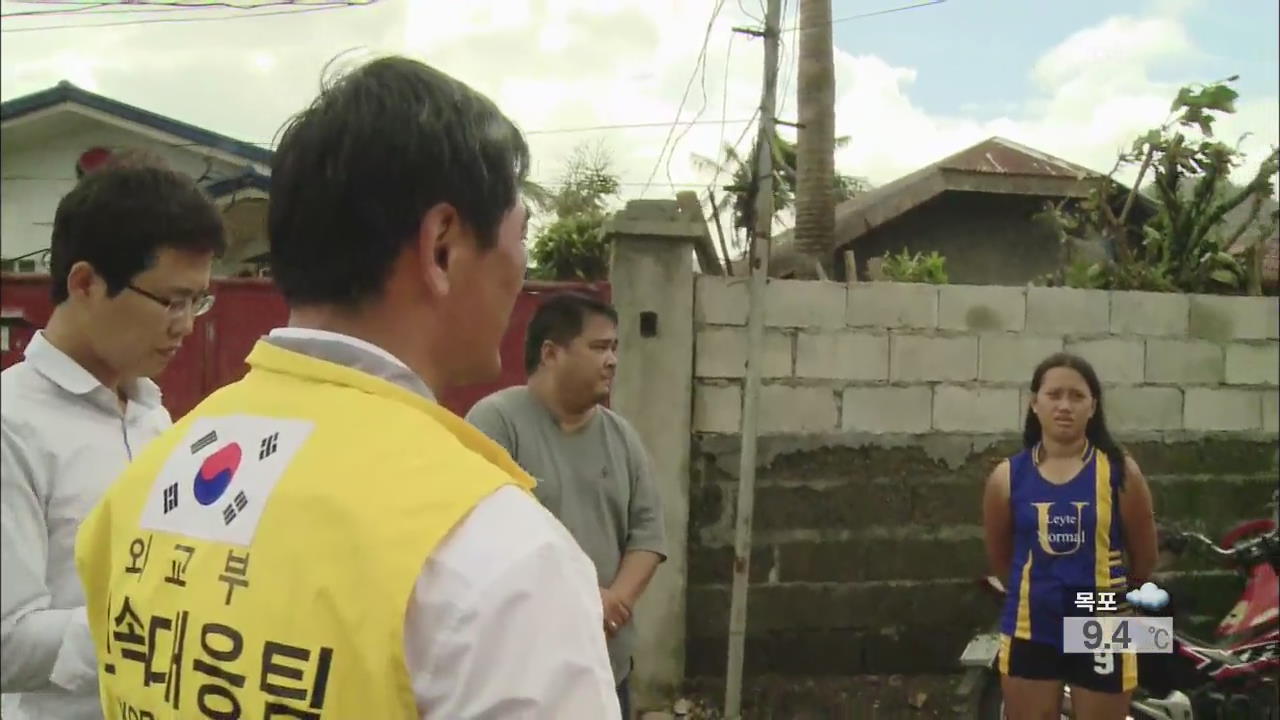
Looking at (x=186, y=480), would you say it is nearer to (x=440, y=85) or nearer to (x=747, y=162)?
(x=440, y=85)

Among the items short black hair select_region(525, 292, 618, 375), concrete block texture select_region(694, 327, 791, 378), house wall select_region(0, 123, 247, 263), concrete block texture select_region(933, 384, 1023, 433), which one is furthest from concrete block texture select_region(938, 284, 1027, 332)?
house wall select_region(0, 123, 247, 263)

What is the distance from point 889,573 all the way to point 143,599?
12.3 feet

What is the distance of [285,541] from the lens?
783 mm

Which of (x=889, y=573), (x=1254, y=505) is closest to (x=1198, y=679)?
(x=889, y=573)

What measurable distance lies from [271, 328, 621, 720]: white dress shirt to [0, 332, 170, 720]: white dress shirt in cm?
90

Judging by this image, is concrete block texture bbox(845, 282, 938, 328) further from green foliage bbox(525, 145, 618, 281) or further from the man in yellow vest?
the man in yellow vest

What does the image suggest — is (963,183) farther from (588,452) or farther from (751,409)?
(588,452)

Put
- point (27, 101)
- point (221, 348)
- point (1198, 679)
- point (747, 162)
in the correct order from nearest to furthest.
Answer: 1. point (1198, 679)
2. point (747, 162)
3. point (221, 348)
4. point (27, 101)

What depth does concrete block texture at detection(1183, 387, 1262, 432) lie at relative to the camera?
4613 mm

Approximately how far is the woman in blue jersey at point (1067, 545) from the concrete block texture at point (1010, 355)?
117 centimetres

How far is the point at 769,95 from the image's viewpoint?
3777mm

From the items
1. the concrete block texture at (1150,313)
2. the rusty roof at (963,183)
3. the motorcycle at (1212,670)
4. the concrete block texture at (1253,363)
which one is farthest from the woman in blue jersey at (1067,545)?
the rusty roof at (963,183)

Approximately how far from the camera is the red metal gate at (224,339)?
4.42 meters
